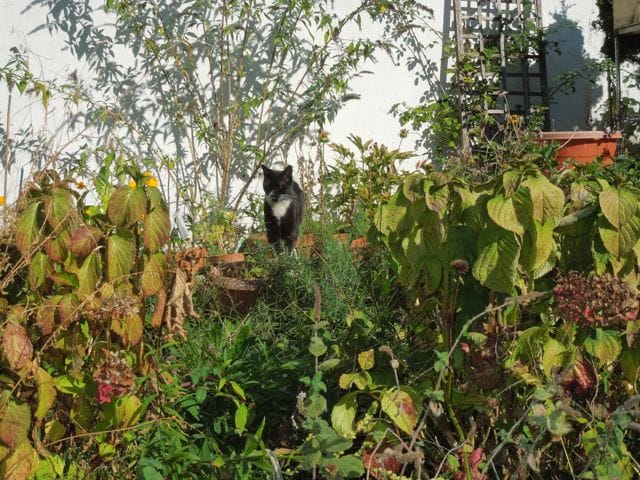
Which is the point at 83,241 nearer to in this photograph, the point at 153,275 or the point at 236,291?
the point at 153,275

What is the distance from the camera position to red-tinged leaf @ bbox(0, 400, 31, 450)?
210cm

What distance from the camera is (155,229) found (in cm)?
232

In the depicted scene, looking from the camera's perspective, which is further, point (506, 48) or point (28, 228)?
point (506, 48)

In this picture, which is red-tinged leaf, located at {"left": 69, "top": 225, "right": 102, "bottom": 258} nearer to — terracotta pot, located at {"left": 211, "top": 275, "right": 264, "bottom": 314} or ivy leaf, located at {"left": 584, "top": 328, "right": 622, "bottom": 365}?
ivy leaf, located at {"left": 584, "top": 328, "right": 622, "bottom": 365}

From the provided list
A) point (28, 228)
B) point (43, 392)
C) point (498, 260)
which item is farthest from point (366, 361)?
point (28, 228)

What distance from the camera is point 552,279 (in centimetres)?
234

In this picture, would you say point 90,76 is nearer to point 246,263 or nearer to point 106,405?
point 246,263

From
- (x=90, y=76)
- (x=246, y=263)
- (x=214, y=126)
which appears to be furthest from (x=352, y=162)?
(x=90, y=76)

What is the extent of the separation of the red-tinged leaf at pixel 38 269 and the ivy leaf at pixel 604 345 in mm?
1422

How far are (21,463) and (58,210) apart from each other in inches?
26.1

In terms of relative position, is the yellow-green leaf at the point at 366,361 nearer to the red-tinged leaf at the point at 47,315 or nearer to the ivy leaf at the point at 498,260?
the ivy leaf at the point at 498,260

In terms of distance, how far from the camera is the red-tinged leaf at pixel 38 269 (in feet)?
7.46

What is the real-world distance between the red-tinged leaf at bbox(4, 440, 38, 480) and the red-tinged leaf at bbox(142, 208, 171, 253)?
2.00 ft

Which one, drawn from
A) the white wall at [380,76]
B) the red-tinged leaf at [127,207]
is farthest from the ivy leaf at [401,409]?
the white wall at [380,76]
